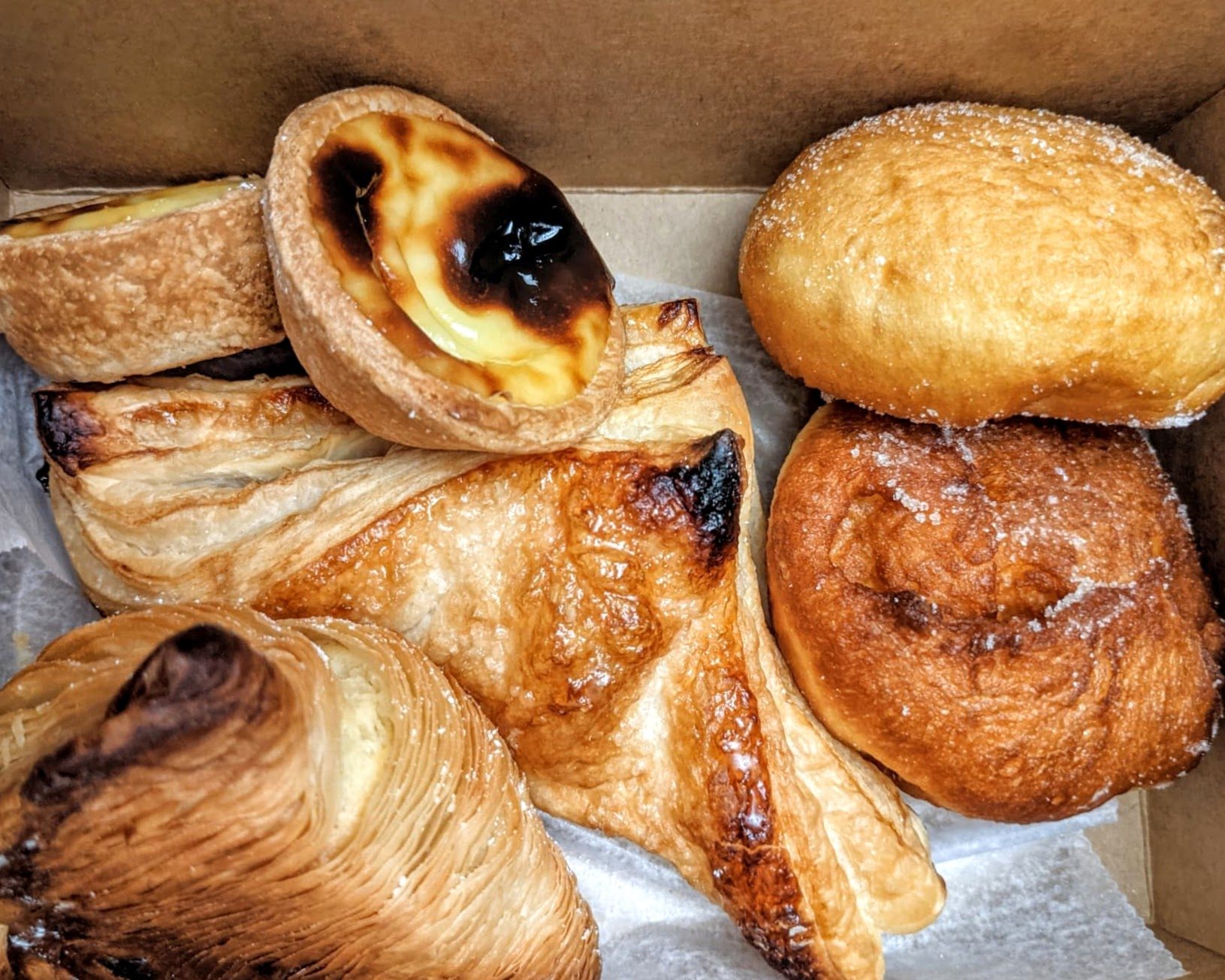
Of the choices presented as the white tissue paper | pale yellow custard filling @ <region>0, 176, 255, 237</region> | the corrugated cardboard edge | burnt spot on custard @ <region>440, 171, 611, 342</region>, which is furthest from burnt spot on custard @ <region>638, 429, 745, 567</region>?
the corrugated cardboard edge

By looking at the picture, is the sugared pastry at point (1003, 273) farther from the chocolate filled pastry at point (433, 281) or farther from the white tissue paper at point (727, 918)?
the white tissue paper at point (727, 918)

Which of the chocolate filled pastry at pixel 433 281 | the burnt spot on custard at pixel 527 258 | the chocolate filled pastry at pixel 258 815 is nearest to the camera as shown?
A: the chocolate filled pastry at pixel 258 815

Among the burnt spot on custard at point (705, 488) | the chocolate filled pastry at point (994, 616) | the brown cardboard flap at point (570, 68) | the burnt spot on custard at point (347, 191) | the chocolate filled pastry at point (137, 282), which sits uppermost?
the brown cardboard flap at point (570, 68)

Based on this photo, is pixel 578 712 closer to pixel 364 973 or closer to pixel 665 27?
pixel 364 973

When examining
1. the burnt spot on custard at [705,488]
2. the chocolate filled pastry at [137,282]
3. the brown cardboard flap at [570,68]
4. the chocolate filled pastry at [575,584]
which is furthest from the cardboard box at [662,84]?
the burnt spot on custard at [705,488]

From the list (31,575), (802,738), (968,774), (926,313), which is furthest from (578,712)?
(31,575)

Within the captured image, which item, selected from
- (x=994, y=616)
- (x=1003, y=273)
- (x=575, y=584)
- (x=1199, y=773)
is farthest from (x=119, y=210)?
(x=1199, y=773)
